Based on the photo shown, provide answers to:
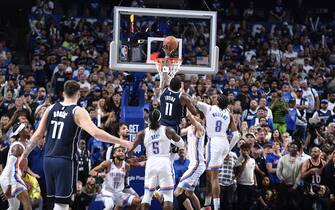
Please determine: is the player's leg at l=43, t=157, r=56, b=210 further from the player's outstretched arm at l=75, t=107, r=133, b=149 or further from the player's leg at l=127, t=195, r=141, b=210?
the player's leg at l=127, t=195, r=141, b=210

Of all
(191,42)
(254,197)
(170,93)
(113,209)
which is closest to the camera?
(170,93)

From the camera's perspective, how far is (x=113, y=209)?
1404 cm

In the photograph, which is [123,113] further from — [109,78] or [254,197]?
[109,78]

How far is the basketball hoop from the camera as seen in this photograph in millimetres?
13500

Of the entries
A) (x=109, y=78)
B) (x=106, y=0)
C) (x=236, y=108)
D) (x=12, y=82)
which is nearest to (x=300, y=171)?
(x=236, y=108)

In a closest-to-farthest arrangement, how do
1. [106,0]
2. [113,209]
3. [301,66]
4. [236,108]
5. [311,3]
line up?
[113,209]
[236,108]
[301,66]
[106,0]
[311,3]

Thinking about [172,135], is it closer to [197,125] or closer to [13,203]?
[197,125]

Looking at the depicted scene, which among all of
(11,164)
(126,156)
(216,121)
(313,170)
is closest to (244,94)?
(313,170)

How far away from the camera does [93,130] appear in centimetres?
964

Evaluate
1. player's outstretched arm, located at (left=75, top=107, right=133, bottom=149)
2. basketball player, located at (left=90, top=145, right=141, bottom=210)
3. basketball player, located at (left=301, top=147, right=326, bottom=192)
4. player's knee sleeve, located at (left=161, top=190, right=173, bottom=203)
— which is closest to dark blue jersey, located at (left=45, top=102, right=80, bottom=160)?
player's outstretched arm, located at (left=75, top=107, right=133, bottom=149)

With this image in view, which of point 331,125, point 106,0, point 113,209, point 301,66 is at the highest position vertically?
point 106,0

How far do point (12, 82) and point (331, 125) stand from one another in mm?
7283

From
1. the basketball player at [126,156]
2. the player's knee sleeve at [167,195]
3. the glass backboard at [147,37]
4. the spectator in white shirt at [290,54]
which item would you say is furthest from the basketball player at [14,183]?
the spectator in white shirt at [290,54]

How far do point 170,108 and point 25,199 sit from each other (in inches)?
118
